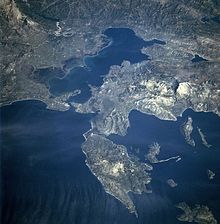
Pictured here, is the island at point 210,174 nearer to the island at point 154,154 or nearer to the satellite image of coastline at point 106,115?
the satellite image of coastline at point 106,115

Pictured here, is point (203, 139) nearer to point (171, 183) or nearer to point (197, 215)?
point (171, 183)

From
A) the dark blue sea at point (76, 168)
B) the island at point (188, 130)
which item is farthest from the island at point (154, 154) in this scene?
the island at point (188, 130)

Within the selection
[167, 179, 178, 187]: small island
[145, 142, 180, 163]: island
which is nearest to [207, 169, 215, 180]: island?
[145, 142, 180, 163]: island

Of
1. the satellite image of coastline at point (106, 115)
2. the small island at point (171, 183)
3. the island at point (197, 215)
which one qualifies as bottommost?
the satellite image of coastline at point (106, 115)

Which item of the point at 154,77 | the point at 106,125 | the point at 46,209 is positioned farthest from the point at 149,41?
the point at 46,209

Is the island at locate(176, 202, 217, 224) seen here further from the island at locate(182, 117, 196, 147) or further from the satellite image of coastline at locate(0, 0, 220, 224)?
the island at locate(182, 117, 196, 147)
